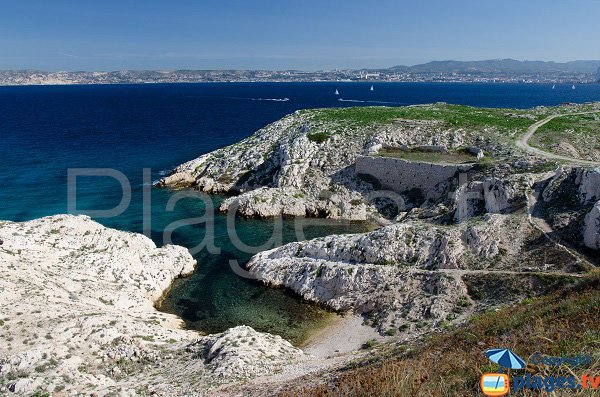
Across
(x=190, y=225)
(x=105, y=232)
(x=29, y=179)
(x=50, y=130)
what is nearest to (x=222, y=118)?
(x=50, y=130)

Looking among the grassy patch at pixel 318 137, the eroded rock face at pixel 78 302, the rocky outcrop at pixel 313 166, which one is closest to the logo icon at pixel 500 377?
the eroded rock face at pixel 78 302

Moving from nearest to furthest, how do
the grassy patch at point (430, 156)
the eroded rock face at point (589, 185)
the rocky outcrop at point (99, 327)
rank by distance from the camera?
the rocky outcrop at point (99, 327) < the eroded rock face at point (589, 185) < the grassy patch at point (430, 156)

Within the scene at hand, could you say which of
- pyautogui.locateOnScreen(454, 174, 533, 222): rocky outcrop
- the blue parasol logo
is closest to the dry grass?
the blue parasol logo

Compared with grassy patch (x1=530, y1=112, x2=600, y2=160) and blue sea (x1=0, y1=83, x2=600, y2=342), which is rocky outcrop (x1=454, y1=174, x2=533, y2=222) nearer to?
blue sea (x1=0, y1=83, x2=600, y2=342)

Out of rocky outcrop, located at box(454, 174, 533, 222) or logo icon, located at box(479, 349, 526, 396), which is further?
rocky outcrop, located at box(454, 174, 533, 222)

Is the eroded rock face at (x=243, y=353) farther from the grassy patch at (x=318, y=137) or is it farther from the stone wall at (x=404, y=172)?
the grassy patch at (x=318, y=137)

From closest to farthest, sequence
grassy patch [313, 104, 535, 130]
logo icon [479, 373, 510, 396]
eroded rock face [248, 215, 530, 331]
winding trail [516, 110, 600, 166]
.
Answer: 1. logo icon [479, 373, 510, 396]
2. eroded rock face [248, 215, 530, 331]
3. winding trail [516, 110, 600, 166]
4. grassy patch [313, 104, 535, 130]
